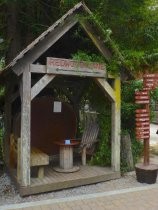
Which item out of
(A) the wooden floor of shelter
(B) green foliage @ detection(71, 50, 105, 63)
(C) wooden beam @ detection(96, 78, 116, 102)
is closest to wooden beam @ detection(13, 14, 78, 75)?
(B) green foliage @ detection(71, 50, 105, 63)

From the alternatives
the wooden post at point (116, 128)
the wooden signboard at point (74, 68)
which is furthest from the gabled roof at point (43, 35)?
the wooden post at point (116, 128)

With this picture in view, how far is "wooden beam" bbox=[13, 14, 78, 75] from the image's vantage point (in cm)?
626

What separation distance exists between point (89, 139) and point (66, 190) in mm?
1910

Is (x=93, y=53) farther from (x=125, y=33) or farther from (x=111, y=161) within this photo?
(x=111, y=161)

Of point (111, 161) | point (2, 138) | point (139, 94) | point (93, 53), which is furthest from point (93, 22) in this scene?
point (2, 138)

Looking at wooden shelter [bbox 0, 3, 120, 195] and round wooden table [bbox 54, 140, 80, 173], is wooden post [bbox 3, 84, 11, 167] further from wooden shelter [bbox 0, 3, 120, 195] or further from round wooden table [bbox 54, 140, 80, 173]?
round wooden table [bbox 54, 140, 80, 173]

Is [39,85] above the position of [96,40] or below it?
below

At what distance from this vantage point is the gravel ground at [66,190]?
6320 millimetres

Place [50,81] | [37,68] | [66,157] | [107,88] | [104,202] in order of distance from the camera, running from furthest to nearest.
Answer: [66,157] < [107,88] < [50,81] < [37,68] < [104,202]

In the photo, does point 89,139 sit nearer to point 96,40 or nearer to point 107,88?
point 107,88

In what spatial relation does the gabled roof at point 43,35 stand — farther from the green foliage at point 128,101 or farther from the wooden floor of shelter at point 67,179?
the green foliage at point 128,101

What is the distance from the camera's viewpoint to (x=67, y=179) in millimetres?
6898

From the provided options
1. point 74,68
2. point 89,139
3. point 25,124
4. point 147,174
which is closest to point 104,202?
point 147,174

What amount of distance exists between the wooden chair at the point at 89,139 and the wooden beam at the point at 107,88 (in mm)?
1246
